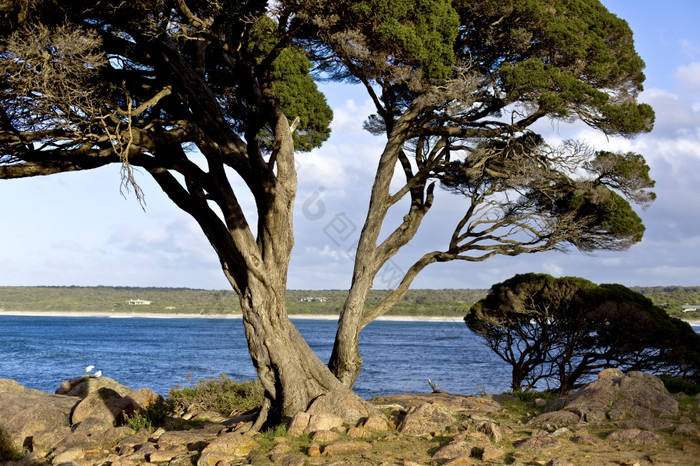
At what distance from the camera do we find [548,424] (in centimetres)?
809

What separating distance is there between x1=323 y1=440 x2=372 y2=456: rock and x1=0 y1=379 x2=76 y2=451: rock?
4.06 m

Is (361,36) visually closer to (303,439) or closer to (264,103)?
→ (264,103)

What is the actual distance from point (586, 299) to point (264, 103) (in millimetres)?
10090

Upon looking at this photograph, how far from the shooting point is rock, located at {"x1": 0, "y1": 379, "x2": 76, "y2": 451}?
901cm

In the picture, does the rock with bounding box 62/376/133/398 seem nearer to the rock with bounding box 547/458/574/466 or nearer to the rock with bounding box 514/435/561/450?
the rock with bounding box 514/435/561/450

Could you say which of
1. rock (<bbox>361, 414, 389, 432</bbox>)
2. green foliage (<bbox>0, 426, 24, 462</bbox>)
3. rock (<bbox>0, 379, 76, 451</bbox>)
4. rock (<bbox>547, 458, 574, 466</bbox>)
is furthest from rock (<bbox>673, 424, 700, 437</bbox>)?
green foliage (<bbox>0, 426, 24, 462</bbox>)

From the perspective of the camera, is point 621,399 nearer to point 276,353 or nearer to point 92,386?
point 276,353

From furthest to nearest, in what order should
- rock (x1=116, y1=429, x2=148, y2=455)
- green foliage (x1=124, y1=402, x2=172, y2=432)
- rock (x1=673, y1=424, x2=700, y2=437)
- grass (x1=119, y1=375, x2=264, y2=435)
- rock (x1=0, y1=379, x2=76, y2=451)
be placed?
grass (x1=119, y1=375, x2=264, y2=435), green foliage (x1=124, y1=402, x2=172, y2=432), rock (x1=0, y1=379, x2=76, y2=451), rock (x1=116, y1=429, x2=148, y2=455), rock (x1=673, y1=424, x2=700, y2=437)

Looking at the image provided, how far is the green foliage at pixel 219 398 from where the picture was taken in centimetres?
1115

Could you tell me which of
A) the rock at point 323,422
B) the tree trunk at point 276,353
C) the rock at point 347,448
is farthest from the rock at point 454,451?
the tree trunk at point 276,353

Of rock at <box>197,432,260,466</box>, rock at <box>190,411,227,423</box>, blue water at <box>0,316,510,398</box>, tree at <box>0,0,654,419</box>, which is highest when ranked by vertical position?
tree at <box>0,0,654,419</box>

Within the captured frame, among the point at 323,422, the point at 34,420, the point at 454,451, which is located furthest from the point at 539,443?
the point at 34,420

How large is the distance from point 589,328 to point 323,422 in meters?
9.85

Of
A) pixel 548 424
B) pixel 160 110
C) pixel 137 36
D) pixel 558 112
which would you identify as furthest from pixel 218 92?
pixel 548 424
